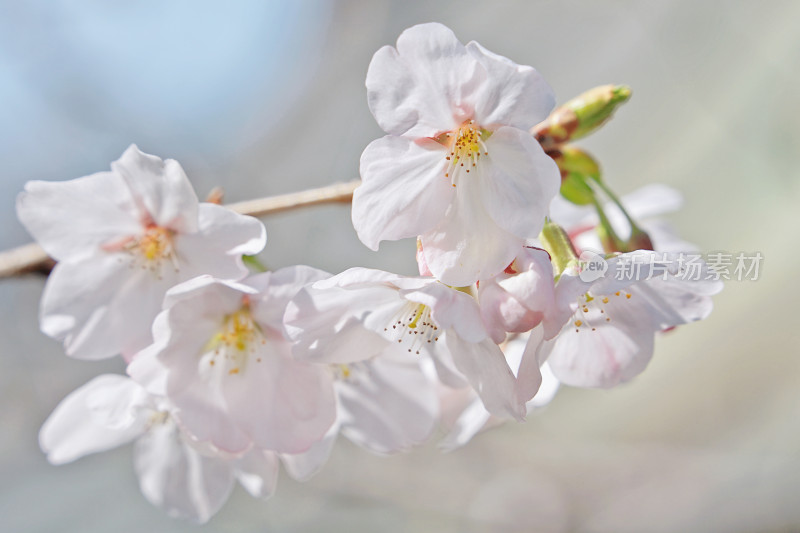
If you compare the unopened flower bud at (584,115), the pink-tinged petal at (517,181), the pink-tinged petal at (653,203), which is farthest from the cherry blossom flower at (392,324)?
the pink-tinged petal at (653,203)

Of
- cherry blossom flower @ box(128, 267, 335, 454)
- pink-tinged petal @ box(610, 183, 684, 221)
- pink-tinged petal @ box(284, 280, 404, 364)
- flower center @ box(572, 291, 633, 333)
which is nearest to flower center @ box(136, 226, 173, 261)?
cherry blossom flower @ box(128, 267, 335, 454)

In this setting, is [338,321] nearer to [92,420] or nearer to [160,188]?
[160,188]

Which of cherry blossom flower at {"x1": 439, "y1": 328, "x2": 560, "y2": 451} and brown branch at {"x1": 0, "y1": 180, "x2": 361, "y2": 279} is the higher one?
brown branch at {"x1": 0, "y1": 180, "x2": 361, "y2": 279}

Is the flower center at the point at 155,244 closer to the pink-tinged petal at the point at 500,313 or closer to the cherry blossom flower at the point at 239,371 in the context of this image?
the cherry blossom flower at the point at 239,371

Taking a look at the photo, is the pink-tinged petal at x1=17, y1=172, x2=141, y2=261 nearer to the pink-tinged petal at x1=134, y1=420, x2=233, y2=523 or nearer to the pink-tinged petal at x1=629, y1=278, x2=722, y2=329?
the pink-tinged petal at x1=134, y1=420, x2=233, y2=523

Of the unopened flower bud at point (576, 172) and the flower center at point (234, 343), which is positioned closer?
the flower center at point (234, 343)

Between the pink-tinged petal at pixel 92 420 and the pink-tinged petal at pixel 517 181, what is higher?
the pink-tinged petal at pixel 517 181

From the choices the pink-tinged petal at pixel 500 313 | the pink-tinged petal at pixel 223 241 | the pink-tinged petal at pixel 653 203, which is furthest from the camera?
the pink-tinged petal at pixel 653 203

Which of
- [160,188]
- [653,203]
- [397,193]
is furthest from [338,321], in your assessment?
[653,203]
